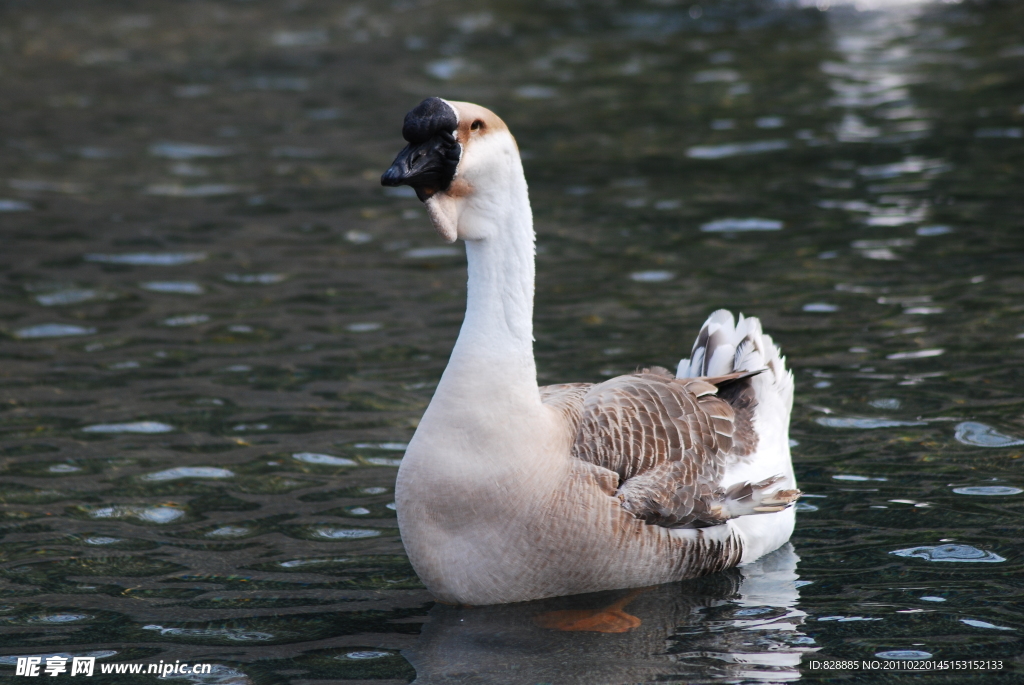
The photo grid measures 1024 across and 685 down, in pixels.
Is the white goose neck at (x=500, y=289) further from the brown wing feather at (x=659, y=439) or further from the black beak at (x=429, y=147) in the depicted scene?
the brown wing feather at (x=659, y=439)

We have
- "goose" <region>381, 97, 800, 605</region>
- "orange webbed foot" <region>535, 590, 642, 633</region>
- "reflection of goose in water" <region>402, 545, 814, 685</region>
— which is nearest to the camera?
"reflection of goose in water" <region>402, 545, 814, 685</region>

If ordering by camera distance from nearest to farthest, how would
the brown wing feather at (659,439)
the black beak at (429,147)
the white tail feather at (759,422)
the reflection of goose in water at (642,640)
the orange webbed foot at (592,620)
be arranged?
the reflection of goose in water at (642,640)
the black beak at (429,147)
the orange webbed foot at (592,620)
the brown wing feather at (659,439)
the white tail feather at (759,422)

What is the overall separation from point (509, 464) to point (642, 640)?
1.05 m

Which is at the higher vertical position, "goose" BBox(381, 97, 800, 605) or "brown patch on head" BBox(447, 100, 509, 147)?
"brown patch on head" BBox(447, 100, 509, 147)

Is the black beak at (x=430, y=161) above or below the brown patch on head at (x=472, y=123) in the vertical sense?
below

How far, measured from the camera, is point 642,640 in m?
6.08

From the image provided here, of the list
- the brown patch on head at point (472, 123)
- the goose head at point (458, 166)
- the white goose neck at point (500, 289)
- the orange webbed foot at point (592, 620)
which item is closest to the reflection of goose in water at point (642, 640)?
the orange webbed foot at point (592, 620)

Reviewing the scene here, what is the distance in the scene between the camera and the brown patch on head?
5977 mm

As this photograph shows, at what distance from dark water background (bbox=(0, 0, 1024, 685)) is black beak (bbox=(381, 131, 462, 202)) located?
2203mm

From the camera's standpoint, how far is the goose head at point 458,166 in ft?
19.3

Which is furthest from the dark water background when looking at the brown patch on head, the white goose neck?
the brown patch on head

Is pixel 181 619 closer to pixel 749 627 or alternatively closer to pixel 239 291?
pixel 749 627

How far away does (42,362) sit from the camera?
10180 millimetres

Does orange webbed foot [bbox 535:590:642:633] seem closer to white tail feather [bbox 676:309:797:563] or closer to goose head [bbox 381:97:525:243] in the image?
white tail feather [bbox 676:309:797:563]
